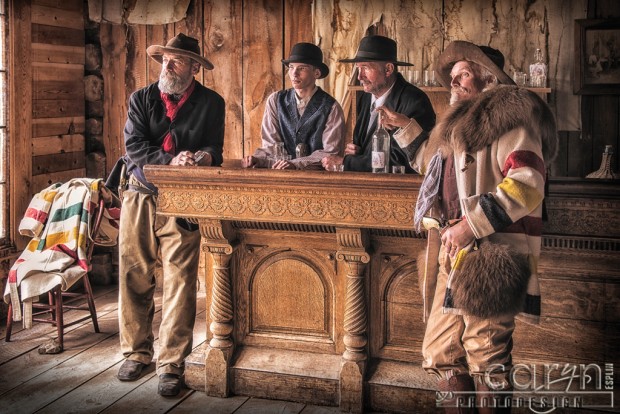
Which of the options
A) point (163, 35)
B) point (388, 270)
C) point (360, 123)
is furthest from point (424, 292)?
point (163, 35)

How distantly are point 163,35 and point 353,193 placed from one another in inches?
137

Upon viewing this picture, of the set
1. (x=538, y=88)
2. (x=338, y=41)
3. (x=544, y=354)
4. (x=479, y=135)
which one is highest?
(x=338, y=41)

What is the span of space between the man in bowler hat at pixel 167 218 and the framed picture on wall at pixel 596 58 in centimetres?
290

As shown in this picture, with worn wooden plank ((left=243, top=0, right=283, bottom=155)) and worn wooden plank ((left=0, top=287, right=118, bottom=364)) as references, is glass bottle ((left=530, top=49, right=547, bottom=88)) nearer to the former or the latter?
worn wooden plank ((left=243, top=0, right=283, bottom=155))

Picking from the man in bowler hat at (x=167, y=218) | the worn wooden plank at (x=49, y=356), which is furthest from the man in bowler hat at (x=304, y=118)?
the worn wooden plank at (x=49, y=356)

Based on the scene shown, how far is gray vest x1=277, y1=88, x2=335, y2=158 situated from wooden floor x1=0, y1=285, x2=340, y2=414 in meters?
1.53

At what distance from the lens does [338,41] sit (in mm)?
6418

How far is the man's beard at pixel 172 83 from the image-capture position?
4516 millimetres

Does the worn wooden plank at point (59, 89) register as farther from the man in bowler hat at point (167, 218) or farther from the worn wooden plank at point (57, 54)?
the man in bowler hat at point (167, 218)

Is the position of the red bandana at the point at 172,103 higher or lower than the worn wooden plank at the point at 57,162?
higher

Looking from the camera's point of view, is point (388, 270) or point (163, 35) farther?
point (163, 35)

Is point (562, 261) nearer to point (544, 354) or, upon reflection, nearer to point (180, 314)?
point (544, 354)

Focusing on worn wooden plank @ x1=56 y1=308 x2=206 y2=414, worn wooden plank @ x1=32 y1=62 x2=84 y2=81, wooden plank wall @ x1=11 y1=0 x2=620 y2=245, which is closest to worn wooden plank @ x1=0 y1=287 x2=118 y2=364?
worn wooden plank @ x1=56 y1=308 x2=206 y2=414

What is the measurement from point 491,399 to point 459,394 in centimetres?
14
